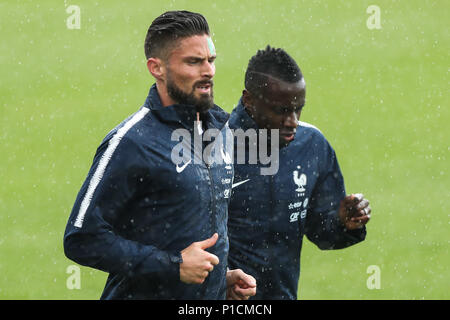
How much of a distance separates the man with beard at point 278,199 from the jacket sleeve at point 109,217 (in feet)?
3.18

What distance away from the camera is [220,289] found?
402 cm

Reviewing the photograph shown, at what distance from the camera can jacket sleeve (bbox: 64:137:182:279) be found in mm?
3648

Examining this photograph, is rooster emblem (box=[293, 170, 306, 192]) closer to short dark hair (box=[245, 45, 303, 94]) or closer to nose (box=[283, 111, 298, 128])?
nose (box=[283, 111, 298, 128])

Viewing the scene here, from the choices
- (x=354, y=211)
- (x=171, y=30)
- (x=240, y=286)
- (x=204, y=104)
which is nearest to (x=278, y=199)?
(x=354, y=211)

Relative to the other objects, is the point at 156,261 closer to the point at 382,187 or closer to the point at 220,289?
the point at 220,289

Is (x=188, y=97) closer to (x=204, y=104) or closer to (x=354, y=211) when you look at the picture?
(x=204, y=104)

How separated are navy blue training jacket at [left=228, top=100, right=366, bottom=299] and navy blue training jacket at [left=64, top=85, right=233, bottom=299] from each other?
743 mm

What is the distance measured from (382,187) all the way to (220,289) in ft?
21.1

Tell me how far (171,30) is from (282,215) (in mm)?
1244

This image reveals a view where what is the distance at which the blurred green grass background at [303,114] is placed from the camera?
8.69 metres

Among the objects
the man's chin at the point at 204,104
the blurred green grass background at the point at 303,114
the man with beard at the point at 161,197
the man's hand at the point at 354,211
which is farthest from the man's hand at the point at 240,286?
the blurred green grass background at the point at 303,114

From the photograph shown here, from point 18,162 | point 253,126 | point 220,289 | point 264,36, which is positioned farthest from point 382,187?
point 220,289

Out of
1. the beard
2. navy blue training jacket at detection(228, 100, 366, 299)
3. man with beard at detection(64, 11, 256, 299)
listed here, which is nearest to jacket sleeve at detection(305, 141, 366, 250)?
navy blue training jacket at detection(228, 100, 366, 299)

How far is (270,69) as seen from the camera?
4625 mm
